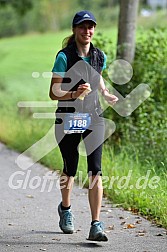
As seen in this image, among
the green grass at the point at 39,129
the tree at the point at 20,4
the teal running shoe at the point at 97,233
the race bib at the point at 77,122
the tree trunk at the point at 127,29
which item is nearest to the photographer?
the teal running shoe at the point at 97,233

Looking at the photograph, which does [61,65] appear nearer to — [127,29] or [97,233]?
[97,233]

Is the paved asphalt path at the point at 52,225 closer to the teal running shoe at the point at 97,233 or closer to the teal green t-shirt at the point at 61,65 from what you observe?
the teal running shoe at the point at 97,233

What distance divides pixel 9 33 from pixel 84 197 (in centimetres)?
3048

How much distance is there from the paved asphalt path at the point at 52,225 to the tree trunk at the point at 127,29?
3.07 metres

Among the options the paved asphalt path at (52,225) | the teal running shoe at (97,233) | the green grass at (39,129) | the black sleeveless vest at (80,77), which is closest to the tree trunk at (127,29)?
the green grass at (39,129)

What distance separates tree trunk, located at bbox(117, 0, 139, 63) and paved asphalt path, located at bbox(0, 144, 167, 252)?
307 centimetres

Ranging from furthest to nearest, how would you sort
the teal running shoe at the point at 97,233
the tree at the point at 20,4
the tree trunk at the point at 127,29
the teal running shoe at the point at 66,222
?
the tree at the point at 20,4 < the tree trunk at the point at 127,29 < the teal running shoe at the point at 66,222 < the teal running shoe at the point at 97,233

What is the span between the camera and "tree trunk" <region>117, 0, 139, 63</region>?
41.5 feet

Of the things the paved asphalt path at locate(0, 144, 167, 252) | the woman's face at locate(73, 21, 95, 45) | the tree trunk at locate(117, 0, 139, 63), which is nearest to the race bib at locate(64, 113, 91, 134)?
the woman's face at locate(73, 21, 95, 45)

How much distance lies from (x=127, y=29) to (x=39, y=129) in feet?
8.10

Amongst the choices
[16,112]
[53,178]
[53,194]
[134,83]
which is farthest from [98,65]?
[16,112]

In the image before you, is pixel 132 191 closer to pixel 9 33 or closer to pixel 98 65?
pixel 98 65

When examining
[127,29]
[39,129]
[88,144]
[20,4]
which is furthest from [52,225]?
[20,4]

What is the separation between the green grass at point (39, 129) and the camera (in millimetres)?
8656
